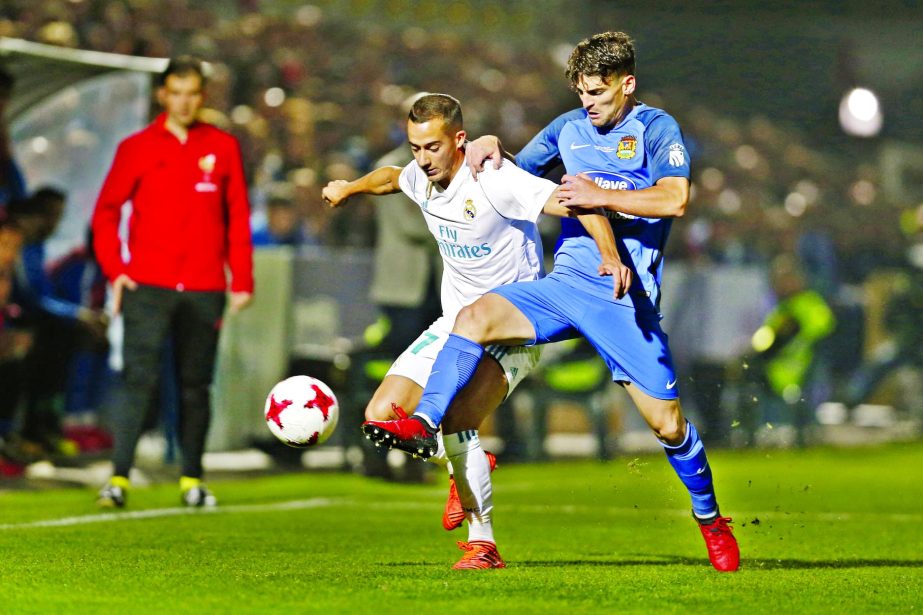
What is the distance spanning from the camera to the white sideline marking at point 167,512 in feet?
24.3

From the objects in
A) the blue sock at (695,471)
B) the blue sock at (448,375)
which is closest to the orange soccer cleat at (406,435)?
the blue sock at (448,375)

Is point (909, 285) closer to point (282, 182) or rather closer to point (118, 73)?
point (282, 182)

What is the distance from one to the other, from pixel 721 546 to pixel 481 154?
5.93ft

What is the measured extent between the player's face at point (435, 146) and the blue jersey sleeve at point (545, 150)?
47cm

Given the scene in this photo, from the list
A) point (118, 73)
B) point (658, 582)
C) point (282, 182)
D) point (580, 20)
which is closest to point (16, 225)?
point (118, 73)

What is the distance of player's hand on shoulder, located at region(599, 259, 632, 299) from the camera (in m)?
5.41

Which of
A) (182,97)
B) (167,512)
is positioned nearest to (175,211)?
(182,97)

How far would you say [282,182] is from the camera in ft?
46.1

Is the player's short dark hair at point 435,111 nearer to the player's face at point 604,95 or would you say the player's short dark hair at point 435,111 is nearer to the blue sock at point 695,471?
the player's face at point 604,95

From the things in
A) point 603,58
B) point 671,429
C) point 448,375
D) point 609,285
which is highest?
point 603,58

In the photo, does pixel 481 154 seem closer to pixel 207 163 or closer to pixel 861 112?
pixel 207 163

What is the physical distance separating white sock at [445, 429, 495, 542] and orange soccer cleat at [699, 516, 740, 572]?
887mm

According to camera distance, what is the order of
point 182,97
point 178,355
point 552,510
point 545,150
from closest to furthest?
1. point 545,150
2. point 182,97
3. point 178,355
4. point 552,510

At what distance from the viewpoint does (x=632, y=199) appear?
555cm
